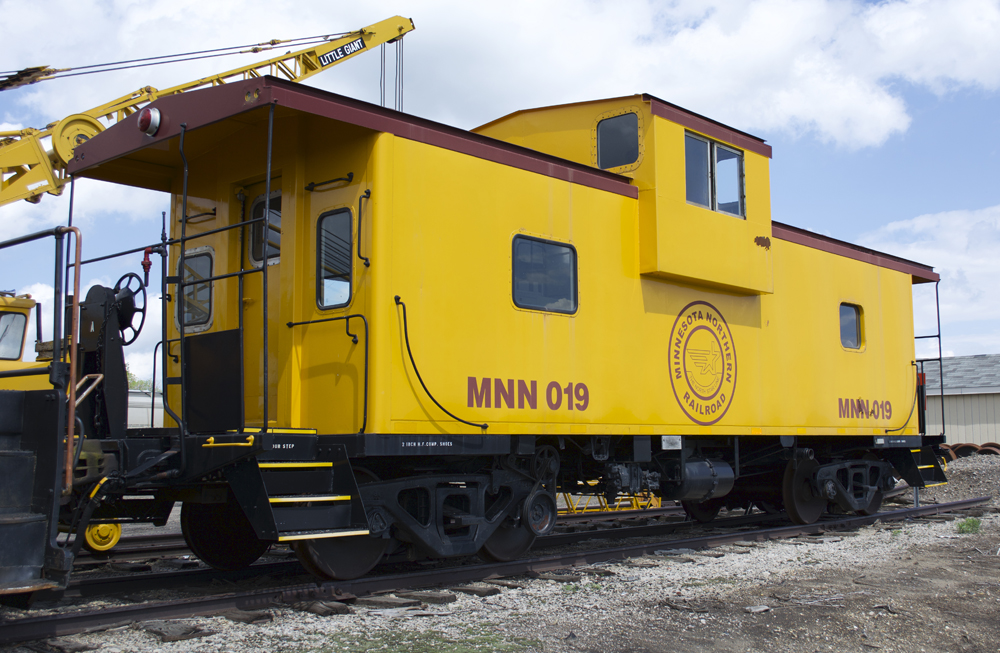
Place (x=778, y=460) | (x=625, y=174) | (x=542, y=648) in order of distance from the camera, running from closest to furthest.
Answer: (x=542, y=648), (x=625, y=174), (x=778, y=460)

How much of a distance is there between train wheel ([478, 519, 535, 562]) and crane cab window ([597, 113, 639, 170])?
12.0ft

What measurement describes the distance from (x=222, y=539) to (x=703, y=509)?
6218 mm

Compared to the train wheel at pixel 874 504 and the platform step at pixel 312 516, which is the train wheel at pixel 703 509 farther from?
the platform step at pixel 312 516

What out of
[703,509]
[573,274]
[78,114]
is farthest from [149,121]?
[78,114]

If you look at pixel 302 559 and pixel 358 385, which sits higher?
pixel 358 385

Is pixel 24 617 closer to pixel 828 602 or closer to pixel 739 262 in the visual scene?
pixel 828 602

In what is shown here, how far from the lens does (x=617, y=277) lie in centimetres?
762

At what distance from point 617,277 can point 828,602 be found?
10.8 ft

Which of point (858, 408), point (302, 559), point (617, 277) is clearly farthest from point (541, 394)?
point (858, 408)

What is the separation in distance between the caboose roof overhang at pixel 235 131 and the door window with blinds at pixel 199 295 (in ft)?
2.57

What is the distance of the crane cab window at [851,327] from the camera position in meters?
10.5

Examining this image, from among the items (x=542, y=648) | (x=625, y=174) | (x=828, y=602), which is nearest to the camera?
(x=542, y=648)

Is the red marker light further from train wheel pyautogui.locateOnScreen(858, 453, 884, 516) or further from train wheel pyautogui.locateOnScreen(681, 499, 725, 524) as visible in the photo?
train wheel pyautogui.locateOnScreen(858, 453, 884, 516)

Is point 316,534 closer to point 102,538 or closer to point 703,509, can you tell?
point 102,538
